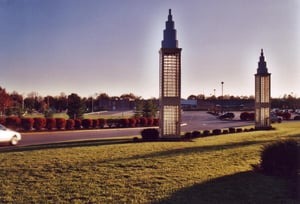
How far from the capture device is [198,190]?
6.49 m

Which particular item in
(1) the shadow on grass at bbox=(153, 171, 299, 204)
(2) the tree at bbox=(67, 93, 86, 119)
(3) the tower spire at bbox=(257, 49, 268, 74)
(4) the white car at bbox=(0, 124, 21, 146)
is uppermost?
(3) the tower spire at bbox=(257, 49, 268, 74)

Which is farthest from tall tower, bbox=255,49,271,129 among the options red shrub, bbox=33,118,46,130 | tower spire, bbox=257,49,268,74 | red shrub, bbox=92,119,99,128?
red shrub, bbox=33,118,46,130

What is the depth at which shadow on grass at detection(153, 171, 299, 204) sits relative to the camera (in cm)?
597

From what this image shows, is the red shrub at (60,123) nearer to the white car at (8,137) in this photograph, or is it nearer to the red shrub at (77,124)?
the red shrub at (77,124)

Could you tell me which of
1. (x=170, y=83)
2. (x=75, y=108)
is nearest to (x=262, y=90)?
(x=170, y=83)

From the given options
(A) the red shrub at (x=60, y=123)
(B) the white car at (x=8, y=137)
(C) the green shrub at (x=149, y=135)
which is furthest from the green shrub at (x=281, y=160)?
(A) the red shrub at (x=60, y=123)

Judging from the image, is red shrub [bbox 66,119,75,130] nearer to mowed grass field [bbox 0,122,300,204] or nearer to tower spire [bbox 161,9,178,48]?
tower spire [bbox 161,9,178,48]

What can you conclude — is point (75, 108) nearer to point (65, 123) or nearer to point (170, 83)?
point (65, 123)

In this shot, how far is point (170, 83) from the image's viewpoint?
16.1 m

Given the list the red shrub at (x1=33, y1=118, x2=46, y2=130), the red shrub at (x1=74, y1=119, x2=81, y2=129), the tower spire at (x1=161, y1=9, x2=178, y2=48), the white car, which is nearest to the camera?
the white car

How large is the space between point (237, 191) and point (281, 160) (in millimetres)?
2169

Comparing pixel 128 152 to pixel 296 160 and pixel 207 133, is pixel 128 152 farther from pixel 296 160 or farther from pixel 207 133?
pixel 207 133

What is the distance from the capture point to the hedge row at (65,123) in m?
23.3

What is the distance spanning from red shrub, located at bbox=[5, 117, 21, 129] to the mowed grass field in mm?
13641
